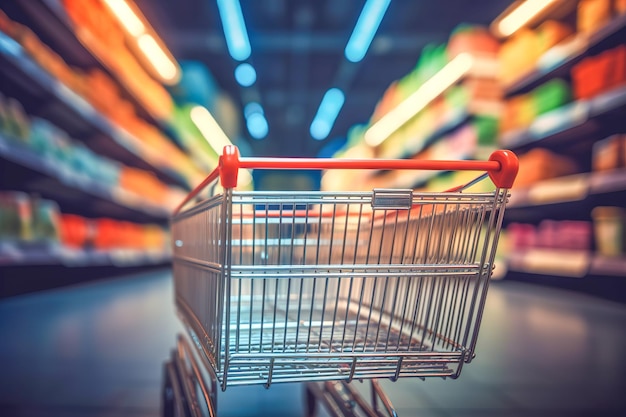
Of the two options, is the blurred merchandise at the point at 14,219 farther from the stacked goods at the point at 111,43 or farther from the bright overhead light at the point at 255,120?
the bright overhead light at the point at 255,120

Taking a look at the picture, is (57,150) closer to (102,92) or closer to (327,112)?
(102,92)

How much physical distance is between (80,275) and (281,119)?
8341 mm

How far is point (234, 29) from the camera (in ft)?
17.7

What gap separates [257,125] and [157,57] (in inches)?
301

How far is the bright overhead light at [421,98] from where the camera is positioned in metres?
4.46

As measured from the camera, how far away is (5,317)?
2.36 meters

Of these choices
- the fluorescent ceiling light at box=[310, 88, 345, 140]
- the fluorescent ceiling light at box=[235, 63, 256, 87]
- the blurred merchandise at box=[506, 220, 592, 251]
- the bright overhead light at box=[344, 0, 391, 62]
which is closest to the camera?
the blurred merchandise at box=[506, 220, 592, 251]

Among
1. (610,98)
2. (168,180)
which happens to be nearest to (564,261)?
(610,98)

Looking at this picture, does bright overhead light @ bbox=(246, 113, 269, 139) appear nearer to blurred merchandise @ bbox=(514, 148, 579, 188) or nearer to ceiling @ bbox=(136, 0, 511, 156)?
ceiling @ bbox=(136, 0, 511, 156)

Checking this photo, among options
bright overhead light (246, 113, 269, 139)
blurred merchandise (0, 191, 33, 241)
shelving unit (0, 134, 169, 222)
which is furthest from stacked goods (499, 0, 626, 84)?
bright overhead light (246, 113, 269, 139)

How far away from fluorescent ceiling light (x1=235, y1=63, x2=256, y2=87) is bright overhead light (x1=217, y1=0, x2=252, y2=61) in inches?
20.8

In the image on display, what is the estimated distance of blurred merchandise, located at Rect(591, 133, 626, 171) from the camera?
9.24 feet

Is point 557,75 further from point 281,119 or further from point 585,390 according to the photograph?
point 281,119

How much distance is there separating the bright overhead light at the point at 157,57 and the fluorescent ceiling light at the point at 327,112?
3913 mm
